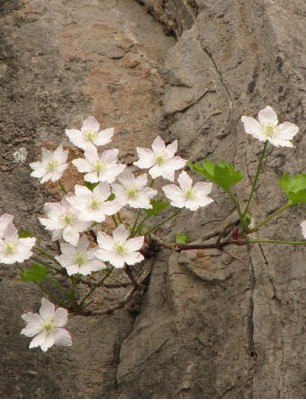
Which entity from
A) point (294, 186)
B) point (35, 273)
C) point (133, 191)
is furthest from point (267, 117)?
point (35, 273)

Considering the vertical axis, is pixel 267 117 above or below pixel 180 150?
above

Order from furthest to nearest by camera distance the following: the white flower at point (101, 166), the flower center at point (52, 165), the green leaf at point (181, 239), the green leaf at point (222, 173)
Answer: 1. the green leaf at point (181, 239)
2. the flower center at point (52, 165)
3. the white flower at point (101, 166)
4. the green leaf at point (222, 173)

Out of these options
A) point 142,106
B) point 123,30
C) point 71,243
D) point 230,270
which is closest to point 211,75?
point 142,106

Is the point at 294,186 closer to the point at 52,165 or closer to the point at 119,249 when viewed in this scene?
the point at 119,249

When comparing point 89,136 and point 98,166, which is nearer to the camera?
point 98,166

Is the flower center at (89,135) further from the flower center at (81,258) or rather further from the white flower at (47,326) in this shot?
the white flower at (47,326)

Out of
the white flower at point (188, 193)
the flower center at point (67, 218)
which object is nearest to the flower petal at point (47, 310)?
the flower center at point (67, 218)

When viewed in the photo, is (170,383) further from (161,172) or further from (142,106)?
(142,106)
